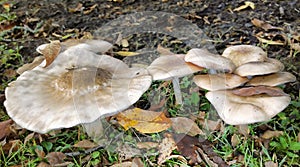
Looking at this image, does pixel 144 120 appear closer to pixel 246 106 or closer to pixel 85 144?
pixel 85 144

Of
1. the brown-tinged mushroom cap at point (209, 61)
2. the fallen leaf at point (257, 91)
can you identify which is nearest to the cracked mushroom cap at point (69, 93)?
the brown-tinged mushroom cap at point (209, 61)

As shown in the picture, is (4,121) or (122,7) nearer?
(4,121)

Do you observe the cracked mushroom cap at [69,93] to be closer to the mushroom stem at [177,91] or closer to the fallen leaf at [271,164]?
the mushroom stem at [177,91]

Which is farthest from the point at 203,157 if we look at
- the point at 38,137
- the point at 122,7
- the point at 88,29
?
the point at 122,7

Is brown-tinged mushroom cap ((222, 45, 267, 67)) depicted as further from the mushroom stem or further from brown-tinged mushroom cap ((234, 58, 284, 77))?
the mushroom stem

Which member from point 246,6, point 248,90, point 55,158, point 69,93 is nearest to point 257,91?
point 248,90

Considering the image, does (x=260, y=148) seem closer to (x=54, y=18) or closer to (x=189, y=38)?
(x=189, y=38)

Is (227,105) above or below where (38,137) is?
above

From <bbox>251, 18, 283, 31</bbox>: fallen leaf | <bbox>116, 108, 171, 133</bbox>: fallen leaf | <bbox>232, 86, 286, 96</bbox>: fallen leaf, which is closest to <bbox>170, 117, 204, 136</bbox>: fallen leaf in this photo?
<bbox>116, 108, 171, 133</bbox>: fallen leaf
